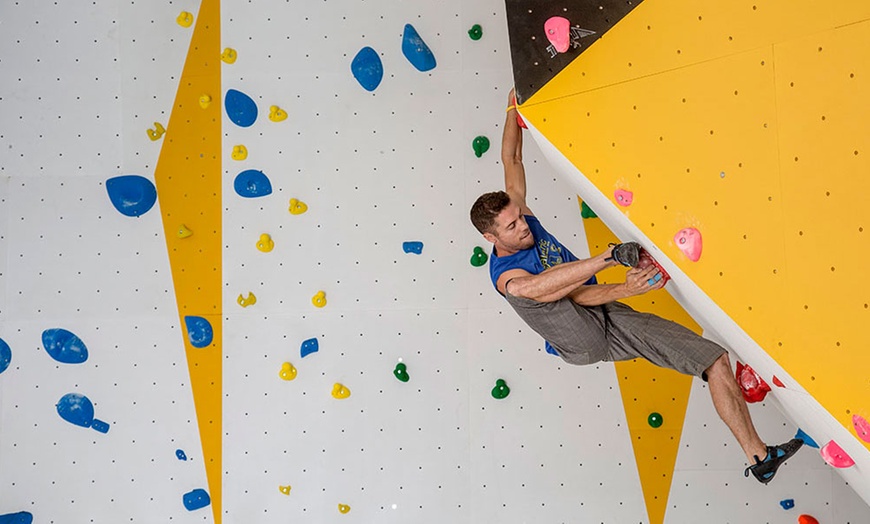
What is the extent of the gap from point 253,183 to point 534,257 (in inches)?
50.2

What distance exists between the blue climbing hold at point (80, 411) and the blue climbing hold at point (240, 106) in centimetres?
123

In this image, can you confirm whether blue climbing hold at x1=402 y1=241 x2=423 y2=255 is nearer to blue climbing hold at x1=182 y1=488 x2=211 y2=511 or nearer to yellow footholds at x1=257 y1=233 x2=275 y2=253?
yellow footholds at x1=257 y1=233 x2=275 y2=253

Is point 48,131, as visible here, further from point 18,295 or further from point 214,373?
point 214,373

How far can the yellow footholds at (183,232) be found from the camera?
3191 mm

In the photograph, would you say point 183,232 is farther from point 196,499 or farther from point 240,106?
point 196,499

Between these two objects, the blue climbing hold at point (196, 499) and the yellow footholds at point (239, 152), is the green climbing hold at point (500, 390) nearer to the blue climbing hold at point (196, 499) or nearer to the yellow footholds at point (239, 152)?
the blue climbing hold at point (196, 499)

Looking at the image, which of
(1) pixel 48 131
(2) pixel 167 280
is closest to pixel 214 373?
(2) pixel 167 280

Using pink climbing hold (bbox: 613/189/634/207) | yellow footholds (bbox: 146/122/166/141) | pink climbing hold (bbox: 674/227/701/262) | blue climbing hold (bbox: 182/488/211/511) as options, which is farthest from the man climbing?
blue climbing hold (bbox: 182/488/211/511)

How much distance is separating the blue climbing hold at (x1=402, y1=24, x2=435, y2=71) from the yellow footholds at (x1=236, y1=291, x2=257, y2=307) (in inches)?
42.6

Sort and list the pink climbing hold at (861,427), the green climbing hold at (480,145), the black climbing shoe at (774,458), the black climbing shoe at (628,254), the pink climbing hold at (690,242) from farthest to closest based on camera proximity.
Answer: the green climbing hold at (480,145)
the black climbing shoe at (774,458)
the black climbing shoe at (628,254)
the pink climbing hold at (690,242)
the pink climbing hold at (861,427)

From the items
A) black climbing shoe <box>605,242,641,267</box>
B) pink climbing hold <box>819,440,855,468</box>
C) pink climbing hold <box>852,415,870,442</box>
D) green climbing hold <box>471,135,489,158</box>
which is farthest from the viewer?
green climbing hold <box>471,135,489,158</box>

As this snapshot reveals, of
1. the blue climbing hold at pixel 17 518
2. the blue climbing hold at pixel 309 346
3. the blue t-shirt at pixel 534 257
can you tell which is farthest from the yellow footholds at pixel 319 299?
the blue climbing hold at pixel 17 518

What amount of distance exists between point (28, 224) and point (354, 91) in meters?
1.36

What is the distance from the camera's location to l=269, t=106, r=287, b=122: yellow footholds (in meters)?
3.20
